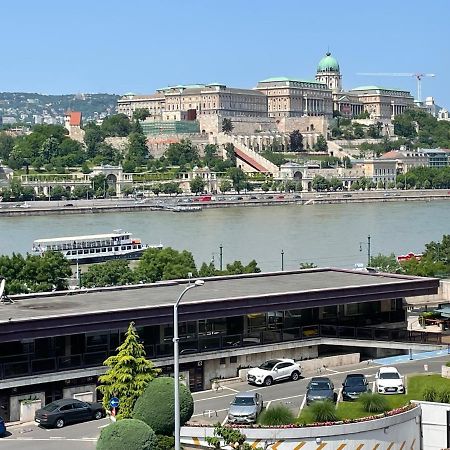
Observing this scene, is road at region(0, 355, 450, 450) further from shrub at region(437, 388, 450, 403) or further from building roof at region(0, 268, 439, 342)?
shrub at region(437, 388, 450, 403)

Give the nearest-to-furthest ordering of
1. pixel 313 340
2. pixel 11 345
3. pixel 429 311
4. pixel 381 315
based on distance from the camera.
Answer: pixel 11 345 < pixel 313 340 < pixel 381 315 < pixel 429 311

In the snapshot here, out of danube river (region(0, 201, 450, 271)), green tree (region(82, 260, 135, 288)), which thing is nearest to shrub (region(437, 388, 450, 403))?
green tree (region(82, 260, 135, 288))

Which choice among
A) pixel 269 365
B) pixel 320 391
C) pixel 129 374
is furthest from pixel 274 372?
pixel 129 374

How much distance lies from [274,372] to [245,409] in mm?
2515

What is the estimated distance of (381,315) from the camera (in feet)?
51.8

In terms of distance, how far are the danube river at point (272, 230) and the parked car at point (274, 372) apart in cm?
2001

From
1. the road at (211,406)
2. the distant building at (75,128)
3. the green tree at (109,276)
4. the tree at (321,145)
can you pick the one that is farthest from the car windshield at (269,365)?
the tree at (321,145)

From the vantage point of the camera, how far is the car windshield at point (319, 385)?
39.3 ft

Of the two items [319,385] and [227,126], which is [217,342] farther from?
[227,126]

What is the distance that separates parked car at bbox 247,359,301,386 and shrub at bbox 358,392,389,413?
90.4 inches

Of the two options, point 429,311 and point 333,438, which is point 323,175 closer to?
point 429,311

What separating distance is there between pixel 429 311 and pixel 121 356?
25.9 ft

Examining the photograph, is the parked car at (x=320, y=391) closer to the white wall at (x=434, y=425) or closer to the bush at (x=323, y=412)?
the bush at (x=323, y=412)

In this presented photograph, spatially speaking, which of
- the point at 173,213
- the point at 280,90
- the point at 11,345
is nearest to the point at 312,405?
the point at 11,345
